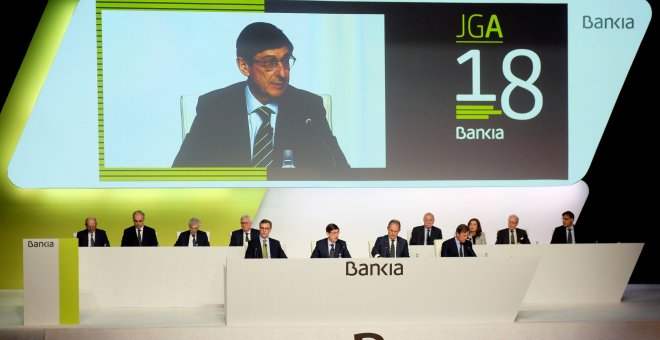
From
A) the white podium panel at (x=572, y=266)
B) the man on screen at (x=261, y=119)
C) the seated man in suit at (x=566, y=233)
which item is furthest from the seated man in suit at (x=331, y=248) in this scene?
the seated man in suit at (x=566, y=233)

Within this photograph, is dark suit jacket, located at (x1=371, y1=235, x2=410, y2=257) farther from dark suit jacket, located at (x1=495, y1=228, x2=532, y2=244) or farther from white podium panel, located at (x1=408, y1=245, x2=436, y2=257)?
dark suit jacket, located at (x1=495, y1=228, x2=532, y2=244)

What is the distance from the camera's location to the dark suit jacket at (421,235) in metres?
9.77

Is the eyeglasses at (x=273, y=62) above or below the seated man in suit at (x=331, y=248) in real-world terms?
above

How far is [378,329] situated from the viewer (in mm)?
7398

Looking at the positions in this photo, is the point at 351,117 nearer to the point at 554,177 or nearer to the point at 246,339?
the point at 554,177

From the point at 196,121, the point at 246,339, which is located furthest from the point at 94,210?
the point at 246,339

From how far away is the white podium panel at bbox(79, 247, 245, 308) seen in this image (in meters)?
8.62

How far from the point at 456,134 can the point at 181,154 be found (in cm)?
286

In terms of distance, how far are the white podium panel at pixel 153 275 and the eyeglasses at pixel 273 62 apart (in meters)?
2.31

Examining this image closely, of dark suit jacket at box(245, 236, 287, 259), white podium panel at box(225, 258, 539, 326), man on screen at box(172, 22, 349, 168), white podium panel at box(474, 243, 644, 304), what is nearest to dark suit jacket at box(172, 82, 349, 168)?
man on screen at box(172, 22, 349, 168)

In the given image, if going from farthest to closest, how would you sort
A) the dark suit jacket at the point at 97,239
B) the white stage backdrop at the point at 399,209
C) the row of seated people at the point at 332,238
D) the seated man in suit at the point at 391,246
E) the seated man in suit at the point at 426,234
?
1. the white stage backdrop at the point at 399,209
2. the seated man in suit at the point at 426,234
3. the dark suit jacket at the point at 97,239
4. the seated man in suit at the point at 391,246
5. the row of seated people at the point at 332,238

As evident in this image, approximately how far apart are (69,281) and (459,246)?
10.2 feet

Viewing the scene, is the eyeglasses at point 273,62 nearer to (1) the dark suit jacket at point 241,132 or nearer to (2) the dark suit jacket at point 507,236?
(1) the dark suit jacket at point 241,132

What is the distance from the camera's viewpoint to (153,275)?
8719 millimetres
